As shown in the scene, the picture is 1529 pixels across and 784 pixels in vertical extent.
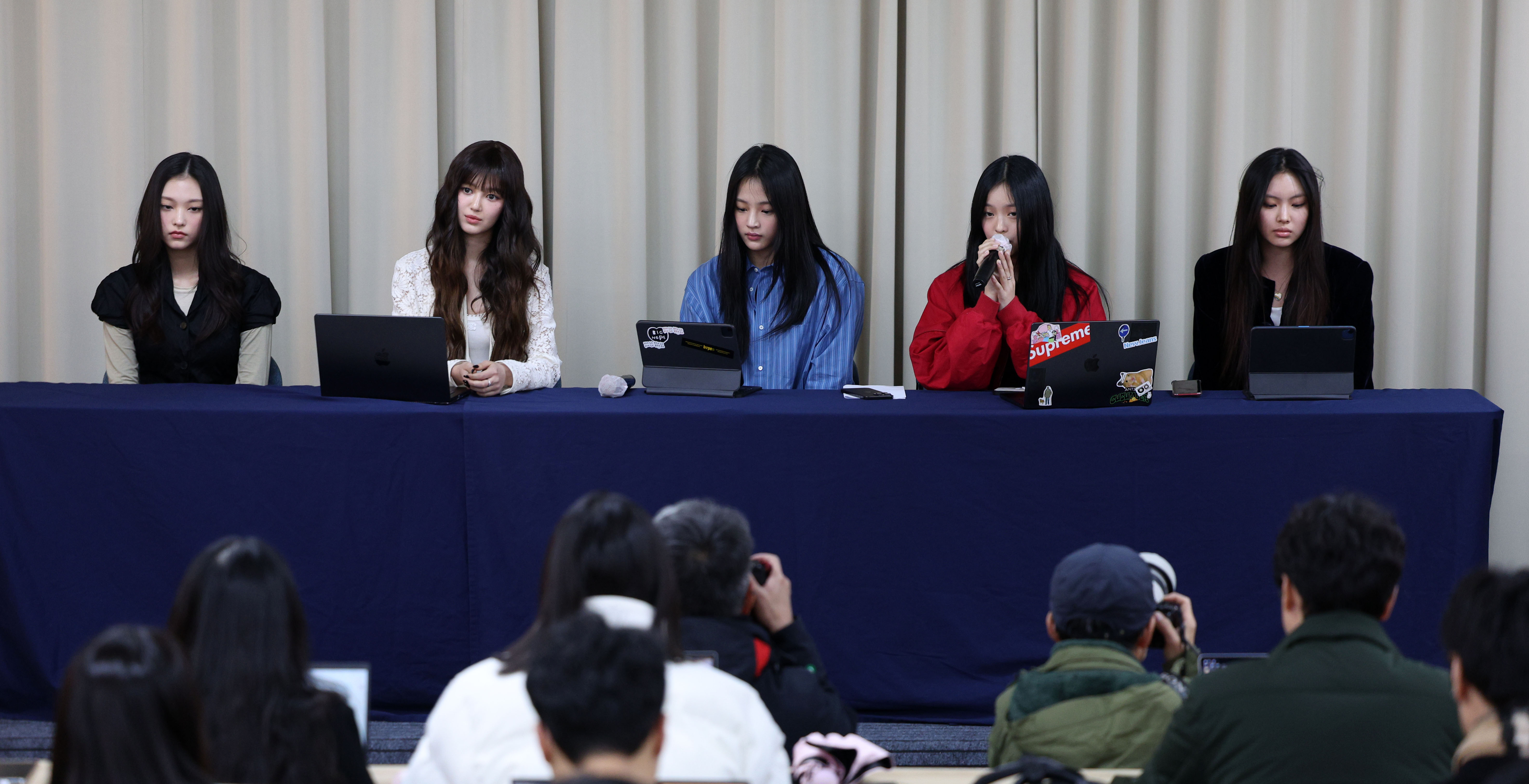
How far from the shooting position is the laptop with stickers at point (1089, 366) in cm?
307

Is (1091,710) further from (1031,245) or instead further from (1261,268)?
Result: (1261,268)

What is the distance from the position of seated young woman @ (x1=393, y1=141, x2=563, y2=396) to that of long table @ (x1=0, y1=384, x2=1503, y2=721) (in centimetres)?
63

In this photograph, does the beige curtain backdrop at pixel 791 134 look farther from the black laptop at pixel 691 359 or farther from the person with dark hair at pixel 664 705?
the person with dark hair at pixel 664 705

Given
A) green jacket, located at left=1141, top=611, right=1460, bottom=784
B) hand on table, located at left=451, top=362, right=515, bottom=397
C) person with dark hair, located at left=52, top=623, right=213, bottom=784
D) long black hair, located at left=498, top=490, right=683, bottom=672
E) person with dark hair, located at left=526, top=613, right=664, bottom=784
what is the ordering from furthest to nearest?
hand on table, located at left=451, top=362, right=515, bottom=397 < long black hair, located at left=498, top=490, right=683, bottom=672 < green jacket, located at left=1141, top=611, right=1460, bottom=784 < person with dark hair, located at left=526, top=613, right=664, bottom=784 < person with dark hair, located at left=52, top=623, right=213, bottom=784

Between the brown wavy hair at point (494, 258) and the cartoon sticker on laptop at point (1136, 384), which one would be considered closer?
the cartoon sticker on laptop at point (1136, 384)

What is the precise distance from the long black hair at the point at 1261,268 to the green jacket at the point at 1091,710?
198 centimetres

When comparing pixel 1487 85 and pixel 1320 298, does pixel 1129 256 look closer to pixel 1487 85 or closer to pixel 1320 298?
pixel 1320 298

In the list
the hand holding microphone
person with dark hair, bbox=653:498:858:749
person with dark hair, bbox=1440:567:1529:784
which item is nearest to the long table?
the hand holding microphone

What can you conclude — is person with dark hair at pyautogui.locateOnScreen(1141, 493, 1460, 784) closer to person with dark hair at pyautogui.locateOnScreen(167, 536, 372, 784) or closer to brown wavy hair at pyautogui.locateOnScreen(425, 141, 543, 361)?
person with dark hair at pyautogui.locateOnScreen(167, 536, 372, 784)

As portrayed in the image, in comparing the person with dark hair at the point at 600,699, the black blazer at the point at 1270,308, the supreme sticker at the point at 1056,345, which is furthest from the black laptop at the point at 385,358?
the black blazer at the point at 1270,308

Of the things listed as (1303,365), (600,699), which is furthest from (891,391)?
(600,699)

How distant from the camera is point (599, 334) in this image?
15.0 ft

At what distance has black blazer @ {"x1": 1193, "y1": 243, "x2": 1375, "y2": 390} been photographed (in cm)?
371

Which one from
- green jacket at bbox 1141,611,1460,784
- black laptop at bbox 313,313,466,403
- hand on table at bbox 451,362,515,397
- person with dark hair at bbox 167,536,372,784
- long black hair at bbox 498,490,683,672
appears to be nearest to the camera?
person with dark hair at bbox 167,536,372,784
